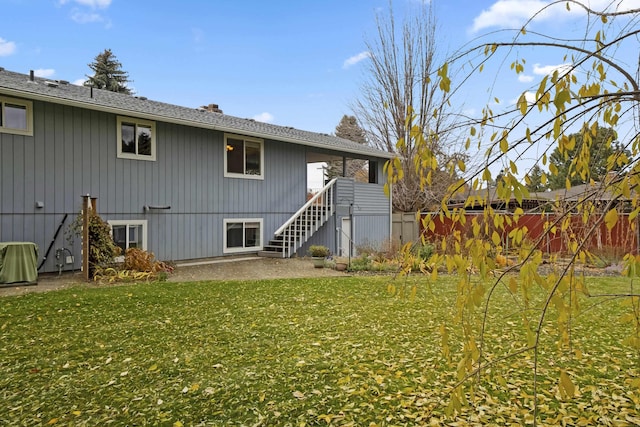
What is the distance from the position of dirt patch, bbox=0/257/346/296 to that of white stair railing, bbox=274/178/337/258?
77cm

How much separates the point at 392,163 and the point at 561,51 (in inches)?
53.3

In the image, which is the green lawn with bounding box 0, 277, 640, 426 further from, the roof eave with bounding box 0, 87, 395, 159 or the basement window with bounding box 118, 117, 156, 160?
the basement window with bounding box 118, 117, 156, 160

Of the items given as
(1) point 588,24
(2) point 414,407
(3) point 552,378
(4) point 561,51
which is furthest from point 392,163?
(3) point 552,378

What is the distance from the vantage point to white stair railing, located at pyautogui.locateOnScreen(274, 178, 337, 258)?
Answer: 12.9 meters

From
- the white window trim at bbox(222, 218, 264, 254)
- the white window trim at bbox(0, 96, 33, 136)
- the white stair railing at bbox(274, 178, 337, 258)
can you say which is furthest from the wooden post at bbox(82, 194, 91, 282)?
the white stair railing at bbox(274, 178, 337, 258)

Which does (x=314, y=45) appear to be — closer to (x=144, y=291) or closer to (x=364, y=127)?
(x=364, y=127)

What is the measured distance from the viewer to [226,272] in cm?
989

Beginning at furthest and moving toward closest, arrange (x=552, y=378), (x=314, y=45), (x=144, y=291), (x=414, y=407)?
1. (x=314, y=45)
2. (x=144, y=291)
3. (x=552, y=378)
4. (x=414, y=407)

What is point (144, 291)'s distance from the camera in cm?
721

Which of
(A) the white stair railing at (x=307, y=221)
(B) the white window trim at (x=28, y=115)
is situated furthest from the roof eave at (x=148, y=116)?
(A) the white stair railing at (x=307, y=221)

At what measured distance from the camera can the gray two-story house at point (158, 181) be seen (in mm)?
8695

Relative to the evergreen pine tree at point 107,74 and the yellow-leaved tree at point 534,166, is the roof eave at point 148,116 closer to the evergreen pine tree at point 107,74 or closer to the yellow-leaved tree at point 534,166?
the yellow-leaved tree at point 534,166

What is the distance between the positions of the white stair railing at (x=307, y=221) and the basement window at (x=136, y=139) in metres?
4.41

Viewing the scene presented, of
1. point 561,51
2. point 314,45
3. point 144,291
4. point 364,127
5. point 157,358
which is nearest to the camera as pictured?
point 561,51
